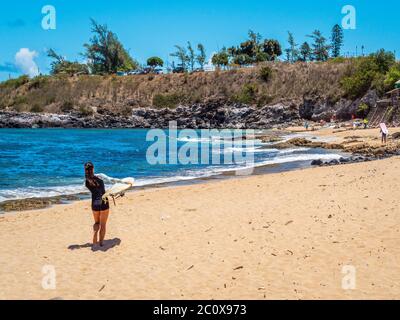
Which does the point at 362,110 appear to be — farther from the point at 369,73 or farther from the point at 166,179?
the point at 166,179

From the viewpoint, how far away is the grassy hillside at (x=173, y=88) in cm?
8406

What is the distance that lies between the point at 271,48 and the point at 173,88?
119 feet

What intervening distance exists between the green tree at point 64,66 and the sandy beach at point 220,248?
11844 centimetres

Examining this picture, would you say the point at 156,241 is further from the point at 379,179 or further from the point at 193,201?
the point at 379,179

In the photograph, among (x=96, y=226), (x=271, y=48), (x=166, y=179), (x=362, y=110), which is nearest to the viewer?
(x=96, y=226)

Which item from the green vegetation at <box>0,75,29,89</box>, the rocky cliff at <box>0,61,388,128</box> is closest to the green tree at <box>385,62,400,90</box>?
the rocky cliff at <box>0,61,388,128</box>

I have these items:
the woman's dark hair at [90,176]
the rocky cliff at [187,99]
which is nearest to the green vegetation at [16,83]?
the rocky cliff at [187,99]

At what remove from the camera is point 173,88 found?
10019 cm

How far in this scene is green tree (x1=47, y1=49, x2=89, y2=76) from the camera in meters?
125

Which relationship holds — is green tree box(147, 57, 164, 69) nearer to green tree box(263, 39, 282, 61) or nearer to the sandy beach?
green tree box(263, 39, 282, 61)

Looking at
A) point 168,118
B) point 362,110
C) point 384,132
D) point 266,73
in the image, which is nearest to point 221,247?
point 384,132

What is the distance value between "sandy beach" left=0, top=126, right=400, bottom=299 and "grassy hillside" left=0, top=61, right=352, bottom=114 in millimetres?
67444

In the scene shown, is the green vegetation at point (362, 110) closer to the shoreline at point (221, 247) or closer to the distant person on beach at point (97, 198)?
the shoreline at point (221, 247)
